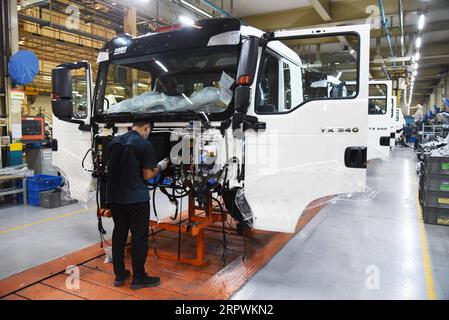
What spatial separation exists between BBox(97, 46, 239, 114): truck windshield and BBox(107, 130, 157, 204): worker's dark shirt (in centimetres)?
55

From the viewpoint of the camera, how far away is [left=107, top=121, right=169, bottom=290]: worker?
2873 millimetres

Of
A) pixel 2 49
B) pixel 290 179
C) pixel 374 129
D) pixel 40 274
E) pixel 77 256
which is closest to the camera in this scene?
pixel 290 179

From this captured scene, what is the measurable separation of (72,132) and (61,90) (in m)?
0.57

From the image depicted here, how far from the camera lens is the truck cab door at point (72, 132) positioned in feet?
11.5

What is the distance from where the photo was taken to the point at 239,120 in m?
2.86

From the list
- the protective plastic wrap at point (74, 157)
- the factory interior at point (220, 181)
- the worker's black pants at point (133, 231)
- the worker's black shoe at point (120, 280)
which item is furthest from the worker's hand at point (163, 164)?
the protective plastic wrap at point (74, 157)

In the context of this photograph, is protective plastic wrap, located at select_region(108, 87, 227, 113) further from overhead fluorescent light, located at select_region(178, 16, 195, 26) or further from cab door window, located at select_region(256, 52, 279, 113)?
overhead fluorescent light, located at select_region(178, 16, 195, 26)

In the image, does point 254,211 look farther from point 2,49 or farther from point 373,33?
point 373,33

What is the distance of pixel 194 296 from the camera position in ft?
9.18

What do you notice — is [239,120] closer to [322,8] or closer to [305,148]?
[305,148]

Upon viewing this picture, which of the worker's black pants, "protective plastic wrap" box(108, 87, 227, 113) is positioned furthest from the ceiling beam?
the worker's black pants

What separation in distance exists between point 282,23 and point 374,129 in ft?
11.1

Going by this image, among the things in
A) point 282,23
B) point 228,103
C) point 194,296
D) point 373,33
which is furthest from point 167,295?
point 373,33

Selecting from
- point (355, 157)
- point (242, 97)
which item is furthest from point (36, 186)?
point (355, 157)
